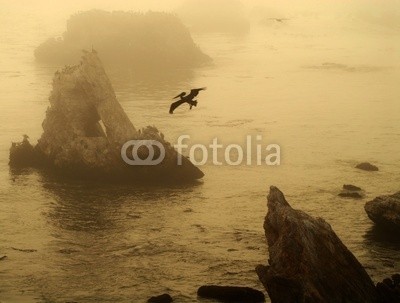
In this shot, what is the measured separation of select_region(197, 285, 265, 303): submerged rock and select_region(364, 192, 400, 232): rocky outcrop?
482 inches

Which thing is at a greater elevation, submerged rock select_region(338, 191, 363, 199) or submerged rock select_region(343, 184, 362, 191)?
submerged rock select_region(343, 184, 362, 191)

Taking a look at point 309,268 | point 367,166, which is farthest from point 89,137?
point 309,268

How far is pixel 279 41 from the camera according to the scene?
480 feet

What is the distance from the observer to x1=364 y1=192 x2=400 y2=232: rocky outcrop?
43.2 meters

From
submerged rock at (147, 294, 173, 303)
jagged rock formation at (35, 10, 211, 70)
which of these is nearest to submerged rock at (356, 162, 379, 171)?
submerged rock at (147, 294, 173, 303)

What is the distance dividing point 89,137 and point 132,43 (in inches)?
2608

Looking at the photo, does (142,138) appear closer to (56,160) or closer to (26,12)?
(56,160)

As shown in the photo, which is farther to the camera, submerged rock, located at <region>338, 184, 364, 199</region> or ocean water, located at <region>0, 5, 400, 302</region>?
submerged rock, located at <region>338, 184, 364, 199</region>

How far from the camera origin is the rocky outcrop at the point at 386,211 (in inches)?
1699

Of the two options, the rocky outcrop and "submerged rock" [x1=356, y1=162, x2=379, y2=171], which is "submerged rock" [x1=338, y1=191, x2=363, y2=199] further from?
"submerged rock" [x1=356, y1=162, x2=379, y2=171]

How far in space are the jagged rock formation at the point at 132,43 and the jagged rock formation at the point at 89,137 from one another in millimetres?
58458

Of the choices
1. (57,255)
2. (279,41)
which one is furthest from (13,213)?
(279,41)

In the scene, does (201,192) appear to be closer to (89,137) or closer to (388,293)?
(89,137)

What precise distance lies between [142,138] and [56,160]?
23.6 ft
